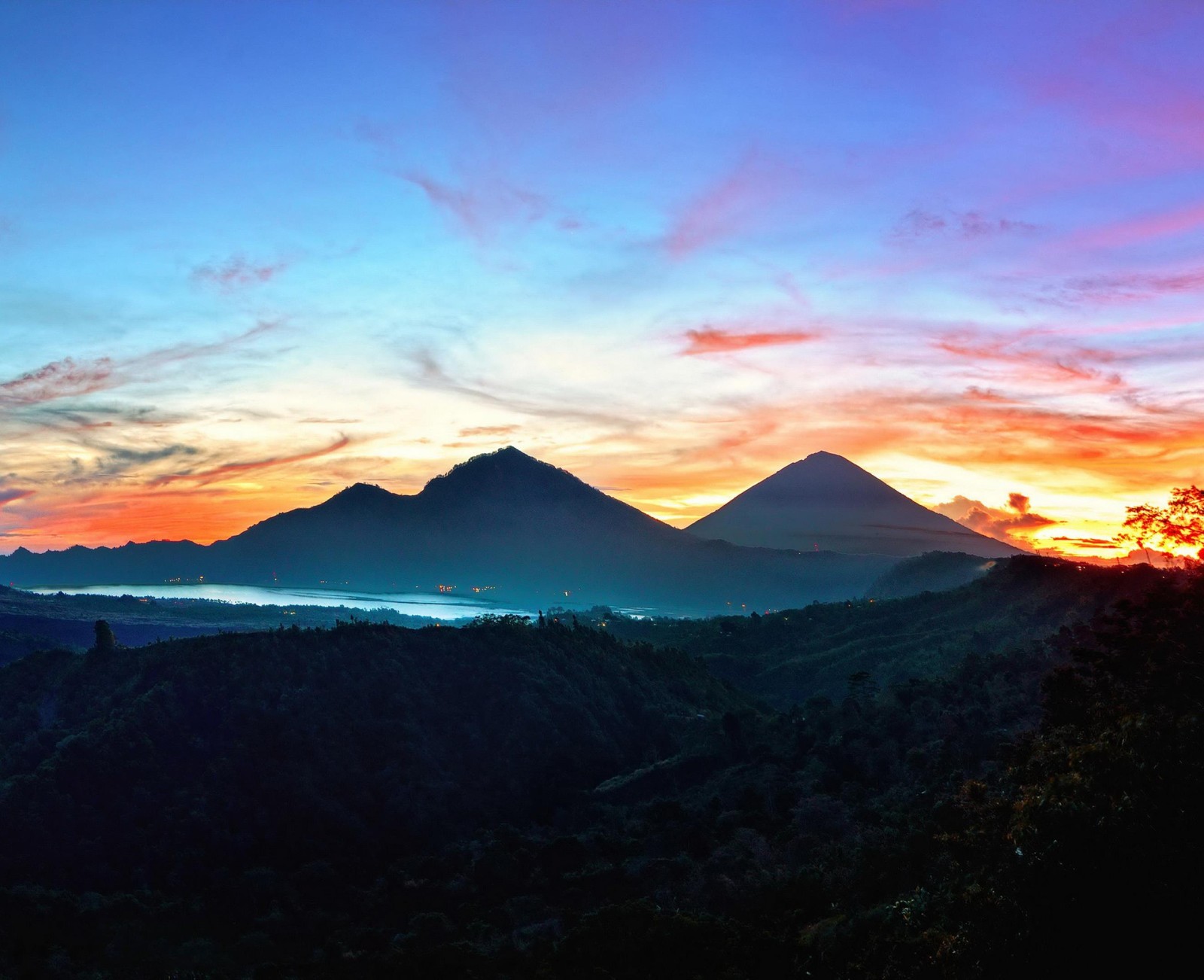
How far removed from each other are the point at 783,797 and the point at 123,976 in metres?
36.4

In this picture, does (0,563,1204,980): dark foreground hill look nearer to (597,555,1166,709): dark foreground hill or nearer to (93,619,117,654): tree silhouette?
(93,619,117,654): tree silhouette

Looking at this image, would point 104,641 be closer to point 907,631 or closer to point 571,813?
point 571,813

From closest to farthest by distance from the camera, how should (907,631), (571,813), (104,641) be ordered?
1. (571,813)
2. (104,641)
3. (907,631)

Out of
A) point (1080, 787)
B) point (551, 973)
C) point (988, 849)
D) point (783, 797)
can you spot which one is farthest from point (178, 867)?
point (1080, 787)

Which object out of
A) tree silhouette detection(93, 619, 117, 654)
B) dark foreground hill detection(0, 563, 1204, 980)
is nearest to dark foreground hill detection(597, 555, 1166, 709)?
dark foreground hill detection(0, 563, 1204, 980)

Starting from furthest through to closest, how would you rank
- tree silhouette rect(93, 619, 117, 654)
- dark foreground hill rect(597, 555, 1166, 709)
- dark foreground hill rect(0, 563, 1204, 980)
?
dark foreground hill rect(597, 555, 1166, 709), tree silhouette rect(93, 619, 117, 654), dark foreground hill rect(0, 563, 1204, 980)

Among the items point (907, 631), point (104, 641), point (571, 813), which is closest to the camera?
point (571, 813)

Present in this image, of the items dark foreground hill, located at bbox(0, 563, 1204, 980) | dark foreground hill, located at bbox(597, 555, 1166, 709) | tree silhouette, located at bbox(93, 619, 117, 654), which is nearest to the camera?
dark foreground hill, located at bbox(0, 563, 1204, 980)

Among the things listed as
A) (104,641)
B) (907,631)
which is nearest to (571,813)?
(104,641)

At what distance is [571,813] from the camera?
6109 cm

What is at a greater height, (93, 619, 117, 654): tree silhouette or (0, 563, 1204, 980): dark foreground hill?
(93, 619, 117, 654): tree silhouette

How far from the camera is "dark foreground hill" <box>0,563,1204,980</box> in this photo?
29234 mm

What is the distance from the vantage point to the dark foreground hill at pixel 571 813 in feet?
95.9

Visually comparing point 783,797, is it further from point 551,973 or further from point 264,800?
point 264,800
